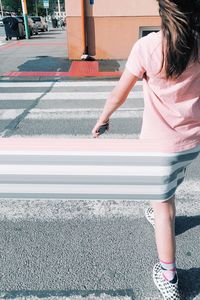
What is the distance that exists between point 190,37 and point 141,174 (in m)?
0.68

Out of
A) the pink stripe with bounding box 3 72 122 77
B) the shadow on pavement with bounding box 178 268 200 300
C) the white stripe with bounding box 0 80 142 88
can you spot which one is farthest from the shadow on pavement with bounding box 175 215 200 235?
the pink stripe with bounding box 3 72 122 77

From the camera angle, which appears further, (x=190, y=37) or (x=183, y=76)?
(x=183, y=76)

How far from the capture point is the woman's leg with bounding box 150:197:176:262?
185 centimetres

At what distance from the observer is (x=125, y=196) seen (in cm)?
166

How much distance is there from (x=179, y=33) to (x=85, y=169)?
0.76m

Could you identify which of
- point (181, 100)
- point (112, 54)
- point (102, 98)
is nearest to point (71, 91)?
point (102, 98)

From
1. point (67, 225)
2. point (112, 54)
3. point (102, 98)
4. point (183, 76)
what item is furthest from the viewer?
point (112, 54)

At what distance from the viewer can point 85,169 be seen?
5.07 feet

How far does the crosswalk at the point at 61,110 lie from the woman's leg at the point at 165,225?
9.32 ft

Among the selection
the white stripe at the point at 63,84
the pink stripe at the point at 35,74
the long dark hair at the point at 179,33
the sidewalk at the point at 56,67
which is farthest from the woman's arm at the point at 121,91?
the pink stripe at the point at 35,74

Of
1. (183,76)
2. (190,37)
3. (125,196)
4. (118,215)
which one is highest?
(190,37)

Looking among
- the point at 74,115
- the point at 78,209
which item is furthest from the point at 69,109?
the point at 78,209

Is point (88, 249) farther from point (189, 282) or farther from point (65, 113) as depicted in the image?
point (65, 113)

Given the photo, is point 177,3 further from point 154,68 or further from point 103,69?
point 103,69
